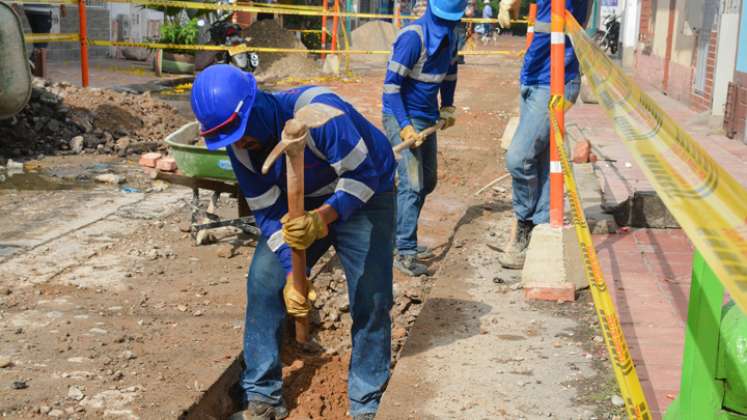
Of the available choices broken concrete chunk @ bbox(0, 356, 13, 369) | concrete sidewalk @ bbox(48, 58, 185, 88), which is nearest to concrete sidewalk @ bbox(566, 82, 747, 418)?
broken concrete chunk @ bbox(0, 356, 13, 369)

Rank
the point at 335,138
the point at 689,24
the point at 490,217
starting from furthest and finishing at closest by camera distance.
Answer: the point at 689,24 → the point at 490,217 → the point at 335,138

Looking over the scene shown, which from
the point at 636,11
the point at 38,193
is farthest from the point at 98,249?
the point at 636,11

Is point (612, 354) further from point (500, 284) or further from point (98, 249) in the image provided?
point (98, 249)

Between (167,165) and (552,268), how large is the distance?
3.15 m

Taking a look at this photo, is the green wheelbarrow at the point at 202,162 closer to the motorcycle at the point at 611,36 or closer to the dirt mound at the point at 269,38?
the dirt mound at the point at 269,38

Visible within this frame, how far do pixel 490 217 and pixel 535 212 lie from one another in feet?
5.79

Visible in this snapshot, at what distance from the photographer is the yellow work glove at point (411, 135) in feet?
19.6

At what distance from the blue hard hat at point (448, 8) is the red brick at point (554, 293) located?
1.87 metres

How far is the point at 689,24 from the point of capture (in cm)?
1492

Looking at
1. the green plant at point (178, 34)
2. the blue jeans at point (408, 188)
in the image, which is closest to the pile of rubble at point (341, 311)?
the blue jeans at point (408, 188)

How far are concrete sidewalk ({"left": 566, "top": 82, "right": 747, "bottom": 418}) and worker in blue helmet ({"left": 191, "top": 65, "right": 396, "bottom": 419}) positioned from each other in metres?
1.19

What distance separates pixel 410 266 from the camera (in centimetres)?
624

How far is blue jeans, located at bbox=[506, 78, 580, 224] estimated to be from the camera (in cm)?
583

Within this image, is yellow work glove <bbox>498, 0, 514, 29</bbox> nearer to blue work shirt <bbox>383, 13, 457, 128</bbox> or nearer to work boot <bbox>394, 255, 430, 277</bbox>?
blue work shirt <bbox>383, 13, 457, 128</bbox>
